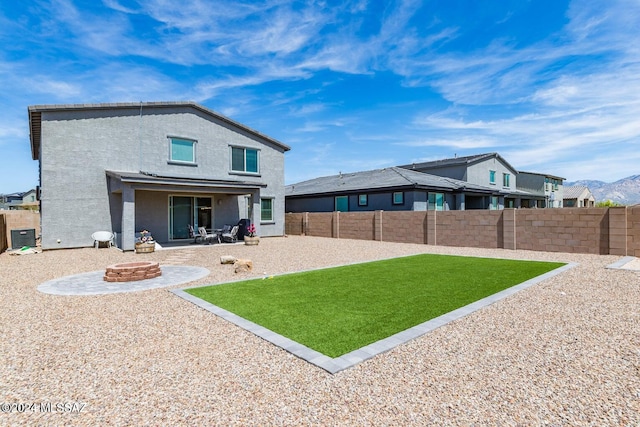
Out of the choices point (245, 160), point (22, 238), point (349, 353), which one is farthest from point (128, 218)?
point (349, 353)

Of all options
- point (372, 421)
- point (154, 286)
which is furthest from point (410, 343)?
point (154, 286)

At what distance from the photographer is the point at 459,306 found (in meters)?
6.03

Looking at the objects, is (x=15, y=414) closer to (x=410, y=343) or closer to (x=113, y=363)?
(x=113, y=363)

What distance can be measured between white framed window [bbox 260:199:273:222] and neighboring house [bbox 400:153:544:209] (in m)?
17.5

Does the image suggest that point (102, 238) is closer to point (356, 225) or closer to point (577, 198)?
point (356, 225)

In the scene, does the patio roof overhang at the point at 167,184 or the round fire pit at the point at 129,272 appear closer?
the round fire pit at the point at 129,272

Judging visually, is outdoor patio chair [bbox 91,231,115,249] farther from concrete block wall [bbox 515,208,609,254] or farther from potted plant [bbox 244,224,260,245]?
concrete block wall [bbox 515,208,609,254]

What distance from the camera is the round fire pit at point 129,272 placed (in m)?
8.21

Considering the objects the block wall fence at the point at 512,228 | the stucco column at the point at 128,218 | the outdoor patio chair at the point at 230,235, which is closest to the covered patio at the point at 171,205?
the stucco column at the point at 128,218

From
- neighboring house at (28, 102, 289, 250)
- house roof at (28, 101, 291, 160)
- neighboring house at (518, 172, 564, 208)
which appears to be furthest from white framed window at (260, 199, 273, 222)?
neighboring house at (518, 172, 564, 208)

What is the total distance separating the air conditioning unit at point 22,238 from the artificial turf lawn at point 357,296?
14478 mm

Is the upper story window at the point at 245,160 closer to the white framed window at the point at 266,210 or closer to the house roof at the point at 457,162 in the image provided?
the white framed window at the point at 266,210

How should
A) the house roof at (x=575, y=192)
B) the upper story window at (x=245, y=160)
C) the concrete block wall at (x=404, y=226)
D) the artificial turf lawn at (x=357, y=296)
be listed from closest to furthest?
the artificial turf lawn at (x=357, y=296), the concrete block wall at (x=404, y=226), the upper story window at (x=245, y=160), the house roof at (x=575, y=192)

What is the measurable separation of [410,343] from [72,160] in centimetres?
1733
